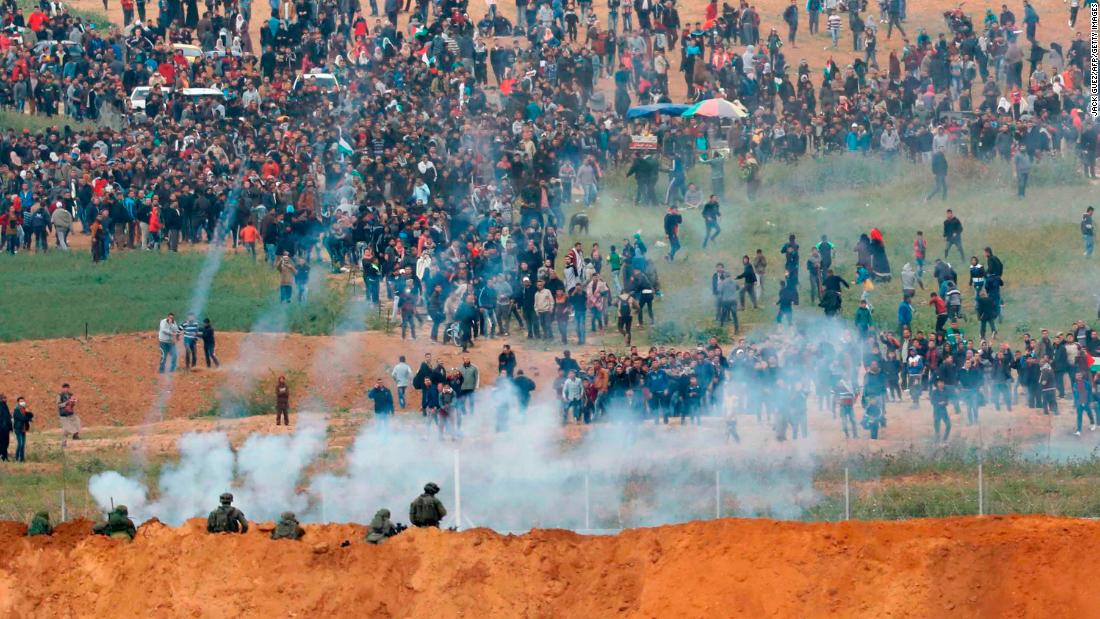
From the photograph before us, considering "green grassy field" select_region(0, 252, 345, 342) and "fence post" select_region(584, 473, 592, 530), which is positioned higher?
"green grassy field" select_region(0, 252, 345, 342)

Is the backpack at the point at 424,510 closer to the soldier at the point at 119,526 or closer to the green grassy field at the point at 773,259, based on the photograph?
the soldier at the point at 119,526

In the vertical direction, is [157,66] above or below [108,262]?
above

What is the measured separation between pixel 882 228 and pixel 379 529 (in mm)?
25243

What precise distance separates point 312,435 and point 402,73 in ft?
55.0

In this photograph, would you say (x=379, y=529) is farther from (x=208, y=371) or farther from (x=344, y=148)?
(x=344, y=148)

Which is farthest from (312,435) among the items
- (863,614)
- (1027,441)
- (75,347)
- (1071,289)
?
(1071,289)

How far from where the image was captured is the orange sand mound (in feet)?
80.9

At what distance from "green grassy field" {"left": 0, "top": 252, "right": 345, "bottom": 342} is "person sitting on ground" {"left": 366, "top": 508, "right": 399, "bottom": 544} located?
54.4 feet

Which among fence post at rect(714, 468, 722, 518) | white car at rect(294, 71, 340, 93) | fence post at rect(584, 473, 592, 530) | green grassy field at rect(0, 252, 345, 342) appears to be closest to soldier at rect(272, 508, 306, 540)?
fence post at rect(584, 473, 592, 530)

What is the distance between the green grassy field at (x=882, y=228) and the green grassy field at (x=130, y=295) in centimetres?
707

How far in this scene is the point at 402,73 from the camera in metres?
51.2

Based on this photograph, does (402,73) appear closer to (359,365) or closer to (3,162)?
(3,162)

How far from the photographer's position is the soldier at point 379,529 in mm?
25859

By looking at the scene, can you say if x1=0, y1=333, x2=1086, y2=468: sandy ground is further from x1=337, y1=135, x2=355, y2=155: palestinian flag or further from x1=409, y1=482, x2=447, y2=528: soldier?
x1=409, y1=482, x2=447, y2=528: soldier
